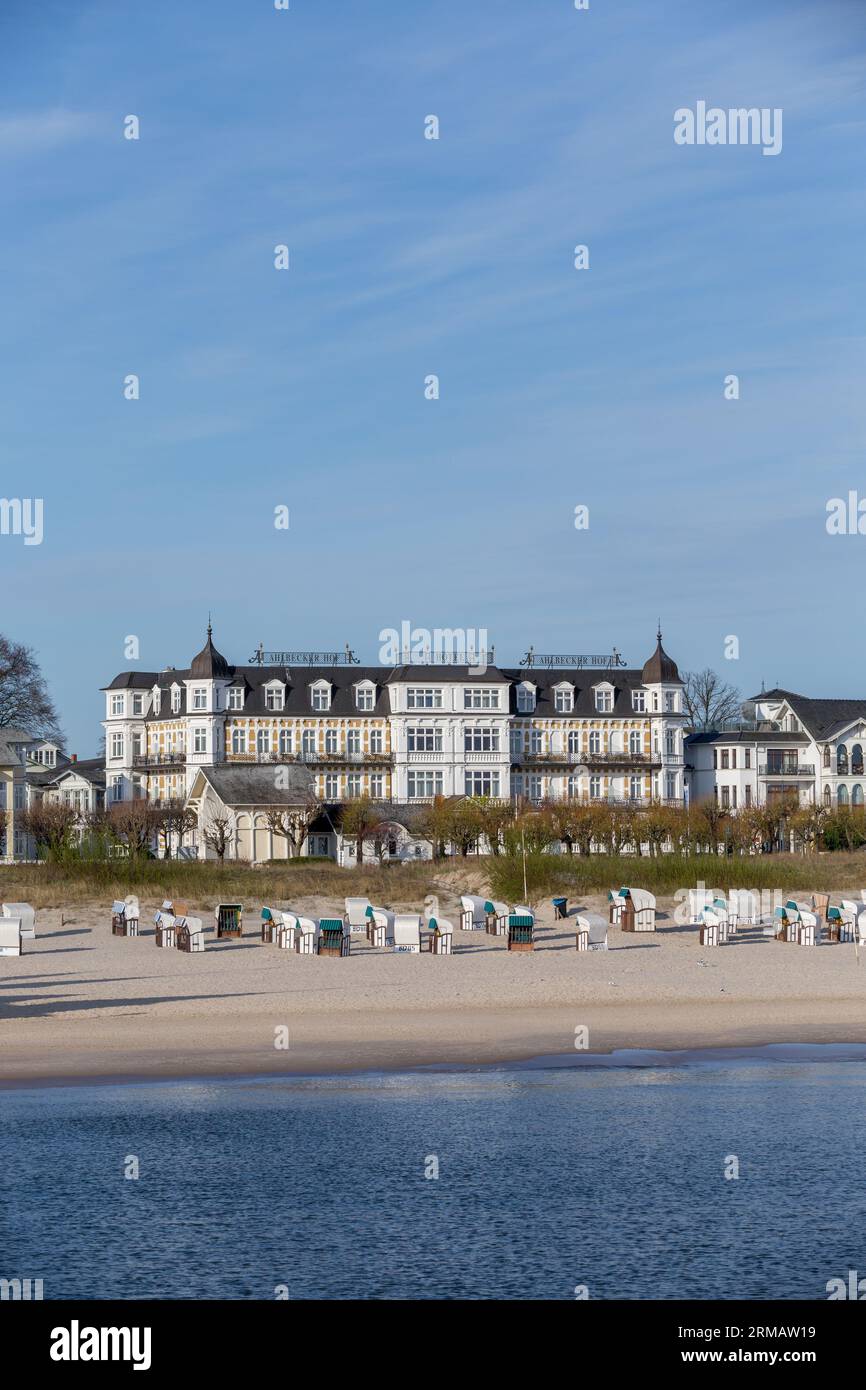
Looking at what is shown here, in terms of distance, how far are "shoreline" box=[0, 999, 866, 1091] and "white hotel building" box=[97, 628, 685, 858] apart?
58034 mm

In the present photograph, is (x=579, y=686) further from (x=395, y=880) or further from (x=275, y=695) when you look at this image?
(x=395, y=880)

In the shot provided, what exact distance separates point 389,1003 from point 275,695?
61.4 metres

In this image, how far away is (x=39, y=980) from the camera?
97.9 feet

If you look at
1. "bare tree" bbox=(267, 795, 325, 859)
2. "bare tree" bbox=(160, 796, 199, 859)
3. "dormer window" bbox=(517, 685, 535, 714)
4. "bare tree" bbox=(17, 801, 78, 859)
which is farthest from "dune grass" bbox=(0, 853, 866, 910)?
"dormer window" bbox=(517, 685, 535, 714)

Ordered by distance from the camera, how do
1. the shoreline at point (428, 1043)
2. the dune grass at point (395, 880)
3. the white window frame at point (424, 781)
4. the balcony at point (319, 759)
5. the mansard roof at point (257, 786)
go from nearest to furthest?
the shoreline at point (428, 1043), the dune grass at point (395, 880), the mansard roof at point (257, 786), the balcony at point (319, 759), the white window frame at point (424, 781)

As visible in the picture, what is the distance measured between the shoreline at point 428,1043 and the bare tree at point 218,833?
42.3 metres

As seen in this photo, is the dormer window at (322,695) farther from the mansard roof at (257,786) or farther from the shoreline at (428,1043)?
the shoreline at (428,1043)

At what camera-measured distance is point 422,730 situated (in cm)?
8812

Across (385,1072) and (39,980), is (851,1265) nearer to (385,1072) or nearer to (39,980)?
(385,1072)

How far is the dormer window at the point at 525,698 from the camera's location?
90688 millimetres

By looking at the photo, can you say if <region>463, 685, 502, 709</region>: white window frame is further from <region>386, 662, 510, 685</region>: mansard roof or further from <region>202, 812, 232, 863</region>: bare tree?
<region>202, 812, 232, 863</region>: bare tree

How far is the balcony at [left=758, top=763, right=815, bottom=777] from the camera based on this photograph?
92.6 metres

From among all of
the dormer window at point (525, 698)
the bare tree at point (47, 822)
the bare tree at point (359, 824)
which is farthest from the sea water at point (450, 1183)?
the dormer window at point (525, 698)

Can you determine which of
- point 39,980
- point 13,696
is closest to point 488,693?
point 13,696
